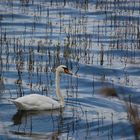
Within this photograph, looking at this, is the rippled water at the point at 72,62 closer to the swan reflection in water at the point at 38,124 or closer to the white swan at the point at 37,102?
the swan reflection in water at the point at 38,124

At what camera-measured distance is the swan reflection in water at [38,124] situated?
29.2ft

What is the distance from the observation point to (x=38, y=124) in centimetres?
970

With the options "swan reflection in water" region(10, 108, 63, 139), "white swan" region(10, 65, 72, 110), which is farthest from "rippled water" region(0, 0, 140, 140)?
"white swan" region(10, 65, 72, 110)

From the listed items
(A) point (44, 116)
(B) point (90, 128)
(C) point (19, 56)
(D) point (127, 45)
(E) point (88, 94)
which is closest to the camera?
(B) point (90, 128)

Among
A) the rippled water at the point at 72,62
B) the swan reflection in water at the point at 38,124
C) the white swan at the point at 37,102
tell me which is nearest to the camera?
the swan reflection in water at the point at 38,124

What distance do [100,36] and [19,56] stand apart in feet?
13.1

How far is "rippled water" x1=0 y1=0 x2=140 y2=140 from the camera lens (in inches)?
374

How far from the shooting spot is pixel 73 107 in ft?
36.3

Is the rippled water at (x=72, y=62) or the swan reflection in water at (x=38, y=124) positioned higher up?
the rippled water at (x=72, y=62)

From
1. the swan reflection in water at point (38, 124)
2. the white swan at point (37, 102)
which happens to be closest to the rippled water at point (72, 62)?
the swan reflection in water at point (38, 124)

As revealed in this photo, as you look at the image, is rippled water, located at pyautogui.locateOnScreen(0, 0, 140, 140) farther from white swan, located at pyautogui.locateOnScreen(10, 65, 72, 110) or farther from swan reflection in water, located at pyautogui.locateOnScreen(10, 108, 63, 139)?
white swan, located at pyautogui.locateOnScreen(10, 65, 72, 110)

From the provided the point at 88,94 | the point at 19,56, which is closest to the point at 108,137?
the point at 88,94

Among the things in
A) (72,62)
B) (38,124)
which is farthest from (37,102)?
(72,62)

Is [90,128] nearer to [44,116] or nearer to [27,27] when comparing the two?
[44,116]
